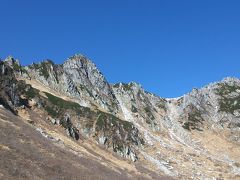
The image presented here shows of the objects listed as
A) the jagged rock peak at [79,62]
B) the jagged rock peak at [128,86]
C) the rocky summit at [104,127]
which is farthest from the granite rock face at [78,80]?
the jagged rock peak at [128,86]

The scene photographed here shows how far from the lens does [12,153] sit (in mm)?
39656

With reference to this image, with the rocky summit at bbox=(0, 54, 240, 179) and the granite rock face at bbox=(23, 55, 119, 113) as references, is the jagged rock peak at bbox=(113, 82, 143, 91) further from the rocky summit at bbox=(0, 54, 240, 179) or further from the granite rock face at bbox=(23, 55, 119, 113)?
the granite rock face at bbox=(23, 55, 119, 113)

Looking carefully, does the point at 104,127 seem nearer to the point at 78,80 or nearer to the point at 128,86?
the point at 78,80

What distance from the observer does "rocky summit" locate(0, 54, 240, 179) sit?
49.2 m

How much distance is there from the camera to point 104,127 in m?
99.6

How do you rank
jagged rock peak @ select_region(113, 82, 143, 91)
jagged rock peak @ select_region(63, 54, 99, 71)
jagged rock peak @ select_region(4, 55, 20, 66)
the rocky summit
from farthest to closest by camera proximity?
jagged rock peak @ select_region(113, 82, 143, 91) < jagged rock peak @ select_region(63, 54, 99, 71) < jagged rock peak @ select_region(4, 55, 20, 66) < the rocky summit

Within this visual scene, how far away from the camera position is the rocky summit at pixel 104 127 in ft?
161

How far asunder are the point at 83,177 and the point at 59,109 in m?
53.1

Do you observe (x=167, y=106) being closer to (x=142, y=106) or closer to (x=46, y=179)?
(x=142, y=106)

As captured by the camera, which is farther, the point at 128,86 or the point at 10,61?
the point at 128,86

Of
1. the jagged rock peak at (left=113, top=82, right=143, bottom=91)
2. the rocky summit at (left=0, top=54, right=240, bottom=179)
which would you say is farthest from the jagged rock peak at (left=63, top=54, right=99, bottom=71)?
the jagged rock peak at (left=113, top=82, right=143, bottom=91)

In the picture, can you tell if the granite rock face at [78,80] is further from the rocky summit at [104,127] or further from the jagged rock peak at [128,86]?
the jagged rock peak at [128,86]

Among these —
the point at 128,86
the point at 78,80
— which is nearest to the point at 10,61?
the point at 78,80

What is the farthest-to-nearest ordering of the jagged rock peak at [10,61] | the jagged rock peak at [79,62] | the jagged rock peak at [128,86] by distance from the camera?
1. the jagged rock peak at [128,86]
2. the jagged rock peak at [79,62]
3. the jagged rock peak at [10,61]
